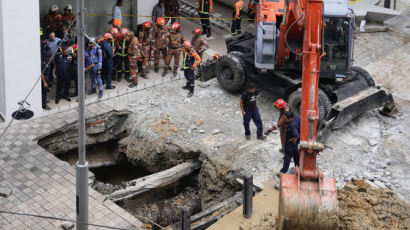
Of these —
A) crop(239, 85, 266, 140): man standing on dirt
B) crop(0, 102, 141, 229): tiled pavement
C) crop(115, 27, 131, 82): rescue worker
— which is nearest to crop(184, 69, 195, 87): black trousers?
crop(115, 27, 131, 82): rescue worker

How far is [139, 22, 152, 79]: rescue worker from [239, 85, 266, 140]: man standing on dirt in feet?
13.4

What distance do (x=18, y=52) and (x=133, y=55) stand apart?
10.8ft

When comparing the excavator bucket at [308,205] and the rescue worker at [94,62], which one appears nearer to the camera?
the excavator bucket at [308,205]

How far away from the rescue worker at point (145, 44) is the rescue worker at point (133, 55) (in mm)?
478

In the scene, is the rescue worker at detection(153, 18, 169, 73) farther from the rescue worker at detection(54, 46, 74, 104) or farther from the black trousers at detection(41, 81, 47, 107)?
the black trousers at detection(41, 81, 47, 107)

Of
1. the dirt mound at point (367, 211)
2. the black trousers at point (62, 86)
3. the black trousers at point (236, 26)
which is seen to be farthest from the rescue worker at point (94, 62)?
the dirt mound at point (367, 211)

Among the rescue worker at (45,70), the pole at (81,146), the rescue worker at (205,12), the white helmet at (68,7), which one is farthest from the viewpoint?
the rescue worker at (205,12)

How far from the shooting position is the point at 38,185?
1202 cm

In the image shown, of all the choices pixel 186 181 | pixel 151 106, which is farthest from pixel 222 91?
pixel 186 181

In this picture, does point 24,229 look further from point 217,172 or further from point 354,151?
point 354,151

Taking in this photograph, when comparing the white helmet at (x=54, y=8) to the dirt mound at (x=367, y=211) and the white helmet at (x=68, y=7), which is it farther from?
the dirt mound at (x=367, y=211)

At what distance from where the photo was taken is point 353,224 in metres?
10.3

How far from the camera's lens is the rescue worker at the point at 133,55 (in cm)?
1569

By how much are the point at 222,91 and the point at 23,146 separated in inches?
211
